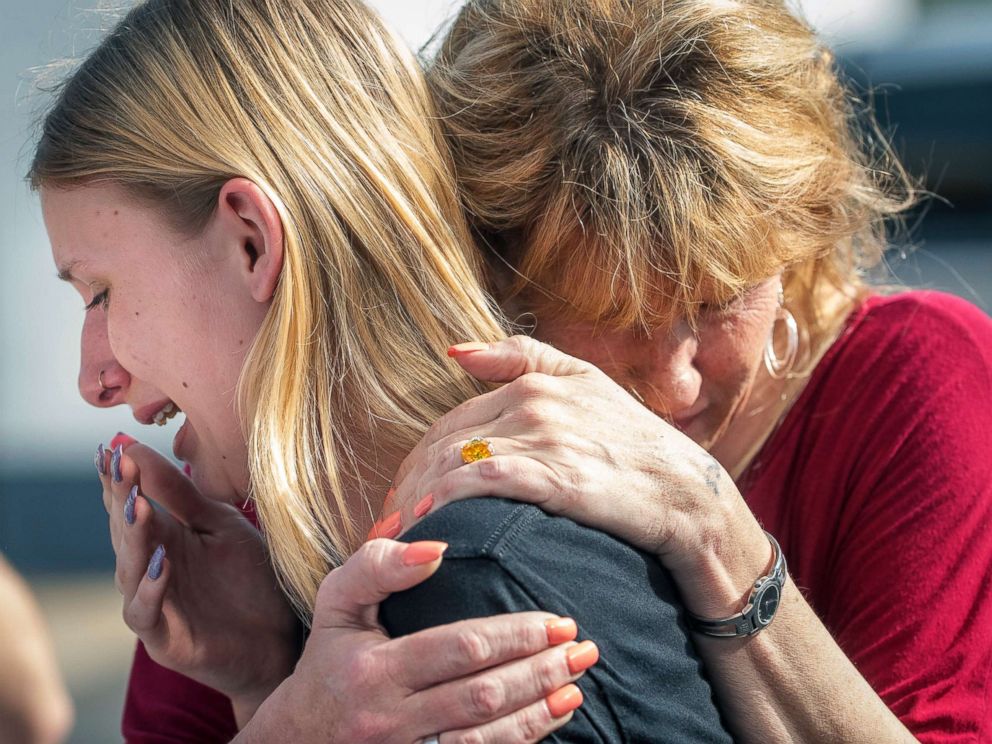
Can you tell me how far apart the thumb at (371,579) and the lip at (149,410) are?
62 centimetres

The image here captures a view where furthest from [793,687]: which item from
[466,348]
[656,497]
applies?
[466,348]

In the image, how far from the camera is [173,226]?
1765 mm

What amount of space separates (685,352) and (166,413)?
3.01 feet

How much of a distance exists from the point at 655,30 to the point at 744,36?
0.57 feet

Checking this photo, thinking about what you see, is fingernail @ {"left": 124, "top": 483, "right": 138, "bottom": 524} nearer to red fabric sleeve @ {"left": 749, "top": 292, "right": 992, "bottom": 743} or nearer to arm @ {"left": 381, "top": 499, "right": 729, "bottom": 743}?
arm @ {"left": 381, "top": 499, "right": 729, "bottom": 743}

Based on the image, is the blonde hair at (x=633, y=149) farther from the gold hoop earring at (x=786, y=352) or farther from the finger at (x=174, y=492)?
the finger at (x=174, y=492)

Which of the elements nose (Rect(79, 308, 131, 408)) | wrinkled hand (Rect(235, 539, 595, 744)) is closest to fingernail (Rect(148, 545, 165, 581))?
nose (Rect(79, 308, 131, 408))

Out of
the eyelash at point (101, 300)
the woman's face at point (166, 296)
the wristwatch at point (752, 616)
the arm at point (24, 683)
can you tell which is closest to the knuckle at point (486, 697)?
the wristwatch at point (752, 616)

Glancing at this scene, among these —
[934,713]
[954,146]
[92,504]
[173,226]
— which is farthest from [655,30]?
[954,146]

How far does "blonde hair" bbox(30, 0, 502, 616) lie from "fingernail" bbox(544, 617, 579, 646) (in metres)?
0.45

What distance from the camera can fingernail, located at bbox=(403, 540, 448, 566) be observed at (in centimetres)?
132

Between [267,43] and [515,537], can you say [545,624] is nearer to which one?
[515,537]

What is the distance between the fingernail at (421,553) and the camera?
4.34ft

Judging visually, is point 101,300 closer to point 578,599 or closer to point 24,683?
point 578,599
